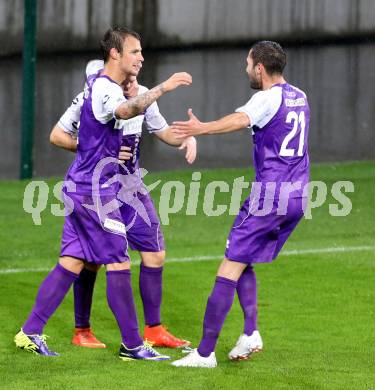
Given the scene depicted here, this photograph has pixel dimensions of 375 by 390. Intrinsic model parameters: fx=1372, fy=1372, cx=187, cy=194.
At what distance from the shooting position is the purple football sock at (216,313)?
7895 mm

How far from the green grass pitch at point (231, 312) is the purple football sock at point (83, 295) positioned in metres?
0.18

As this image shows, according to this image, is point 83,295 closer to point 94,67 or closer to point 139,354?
point 139,354

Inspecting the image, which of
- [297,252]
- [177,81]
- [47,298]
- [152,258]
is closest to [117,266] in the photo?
[47,298]

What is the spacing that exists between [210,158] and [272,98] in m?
10.5

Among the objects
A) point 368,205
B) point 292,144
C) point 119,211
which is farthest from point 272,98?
point 368,205

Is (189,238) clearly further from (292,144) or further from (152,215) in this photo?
(292,144)

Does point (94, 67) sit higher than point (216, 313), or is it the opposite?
point (94, 67)

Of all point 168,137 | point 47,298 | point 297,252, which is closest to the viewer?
point 47,298

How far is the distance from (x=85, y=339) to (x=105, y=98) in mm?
1646

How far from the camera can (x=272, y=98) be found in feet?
25.6

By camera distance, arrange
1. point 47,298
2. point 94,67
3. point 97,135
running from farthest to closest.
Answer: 1. point 94,67
2. point 47,298
3. point 97,135

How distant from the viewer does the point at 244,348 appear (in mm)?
8109

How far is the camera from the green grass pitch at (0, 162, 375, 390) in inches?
300

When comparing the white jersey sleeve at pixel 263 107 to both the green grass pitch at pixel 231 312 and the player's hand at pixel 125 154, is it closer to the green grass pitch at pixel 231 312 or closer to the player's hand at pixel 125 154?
the player's hand at pixel 125 154
